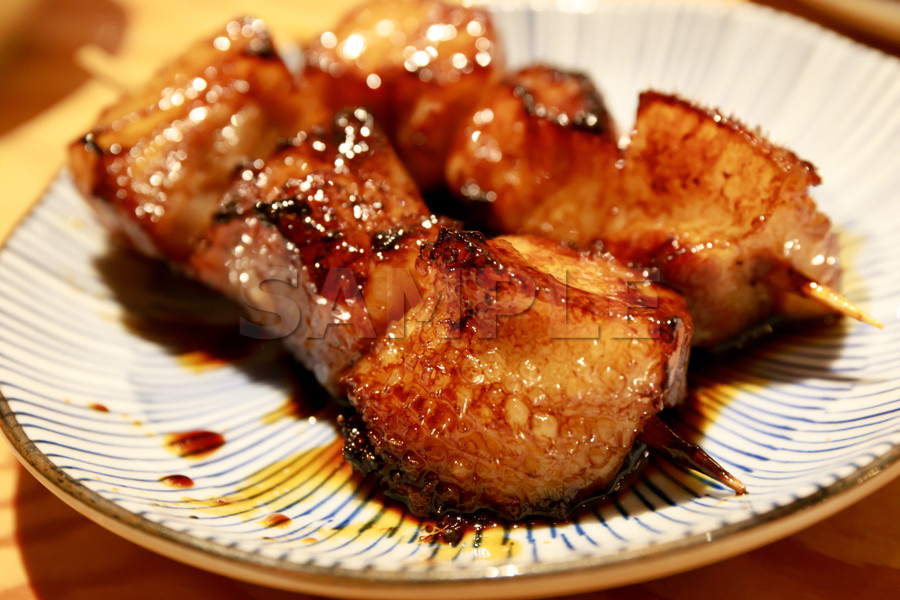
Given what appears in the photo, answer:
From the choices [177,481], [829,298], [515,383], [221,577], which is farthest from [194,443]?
[829,298]

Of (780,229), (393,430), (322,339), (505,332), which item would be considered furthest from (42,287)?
(780,229)

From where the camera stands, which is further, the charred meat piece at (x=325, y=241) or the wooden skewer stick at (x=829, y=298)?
the charred meat piece at (x=325, y=241)

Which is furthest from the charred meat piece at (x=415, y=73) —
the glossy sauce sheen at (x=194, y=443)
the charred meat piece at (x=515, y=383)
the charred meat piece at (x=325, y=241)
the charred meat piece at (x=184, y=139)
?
the glossy sauce sheen at (x=194, y=443)

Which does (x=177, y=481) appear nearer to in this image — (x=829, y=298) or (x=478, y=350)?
(x=478, y=350)

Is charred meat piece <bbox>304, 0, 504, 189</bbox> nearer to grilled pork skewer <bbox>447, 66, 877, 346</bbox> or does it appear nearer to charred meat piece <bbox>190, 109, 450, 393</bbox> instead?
grilled pork skewer <bbox>447, 66, 877, 346</bbox>

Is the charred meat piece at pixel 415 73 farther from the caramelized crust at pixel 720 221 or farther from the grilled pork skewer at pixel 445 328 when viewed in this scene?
the caramelized crust at pixel 720 221

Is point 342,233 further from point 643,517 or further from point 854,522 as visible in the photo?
point 854,522
